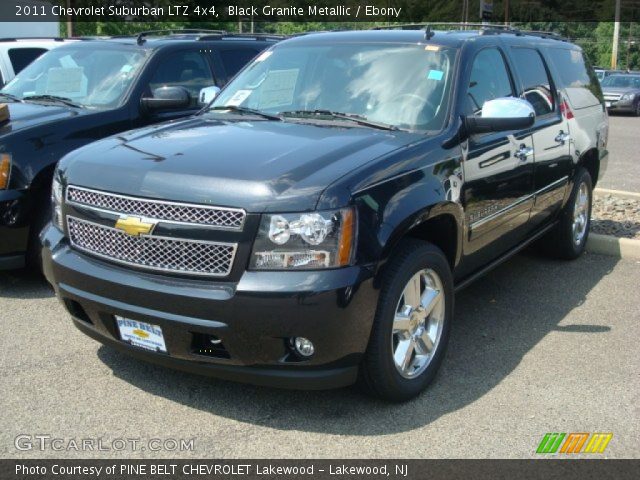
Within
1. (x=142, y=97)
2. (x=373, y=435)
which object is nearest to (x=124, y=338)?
(x=373, y=435)

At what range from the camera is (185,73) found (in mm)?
6961

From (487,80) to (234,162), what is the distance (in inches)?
80.2

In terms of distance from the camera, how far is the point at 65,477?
3.09 metres

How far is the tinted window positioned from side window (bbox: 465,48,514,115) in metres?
1.10

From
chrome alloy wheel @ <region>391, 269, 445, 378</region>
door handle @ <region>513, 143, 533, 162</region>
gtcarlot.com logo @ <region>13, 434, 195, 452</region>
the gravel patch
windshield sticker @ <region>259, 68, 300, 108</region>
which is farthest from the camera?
the gravel patch

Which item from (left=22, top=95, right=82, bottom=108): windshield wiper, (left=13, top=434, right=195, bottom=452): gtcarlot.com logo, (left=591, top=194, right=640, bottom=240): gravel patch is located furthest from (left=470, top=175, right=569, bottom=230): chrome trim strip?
(left=22, top=95, right=82, bottom=108): windshield wiper

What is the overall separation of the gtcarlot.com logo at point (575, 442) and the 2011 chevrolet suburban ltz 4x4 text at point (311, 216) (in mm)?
695

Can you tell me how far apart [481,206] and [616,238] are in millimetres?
3004

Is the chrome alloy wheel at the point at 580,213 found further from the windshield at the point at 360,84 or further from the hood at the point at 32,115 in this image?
the hood at the point at 32,115

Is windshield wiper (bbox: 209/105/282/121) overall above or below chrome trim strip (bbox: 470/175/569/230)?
above

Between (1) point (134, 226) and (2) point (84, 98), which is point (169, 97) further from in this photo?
(1) point (134, 226)

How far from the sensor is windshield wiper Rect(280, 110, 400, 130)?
4.15 metres

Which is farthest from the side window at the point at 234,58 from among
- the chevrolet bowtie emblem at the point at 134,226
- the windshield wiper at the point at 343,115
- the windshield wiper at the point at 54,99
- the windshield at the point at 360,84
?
the chevrolet bowtie emblem at the point at 134,226

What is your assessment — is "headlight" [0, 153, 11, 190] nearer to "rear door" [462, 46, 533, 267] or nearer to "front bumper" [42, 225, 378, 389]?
"front bumper" [42, 225, 378, 389]
